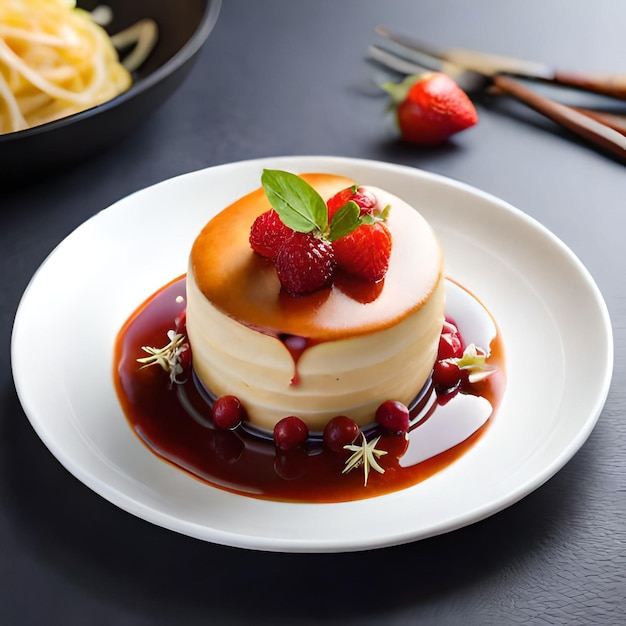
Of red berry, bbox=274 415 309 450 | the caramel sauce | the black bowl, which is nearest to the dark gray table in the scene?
the black bowl

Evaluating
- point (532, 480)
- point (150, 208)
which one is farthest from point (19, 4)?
point (532, 480)

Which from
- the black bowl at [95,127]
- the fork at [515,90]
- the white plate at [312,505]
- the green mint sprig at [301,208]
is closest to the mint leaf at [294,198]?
the green mint sprig at [301,208]

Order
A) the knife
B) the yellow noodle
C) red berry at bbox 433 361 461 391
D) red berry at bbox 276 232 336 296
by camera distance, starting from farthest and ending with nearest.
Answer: the knife, the yellow noodle, red berry at bbox 433 361 461 391, red berry at bbox 276 232 336 296

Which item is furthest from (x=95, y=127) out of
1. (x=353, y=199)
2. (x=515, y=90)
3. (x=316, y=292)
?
(x=515, y=90)

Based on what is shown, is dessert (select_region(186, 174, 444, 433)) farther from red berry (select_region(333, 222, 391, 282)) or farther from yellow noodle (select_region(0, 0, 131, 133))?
yellow noodle (select_region(0, 0, 131, 133))

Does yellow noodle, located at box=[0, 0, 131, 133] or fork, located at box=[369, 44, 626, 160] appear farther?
fork, located at box=[369, 44, 626, 160]

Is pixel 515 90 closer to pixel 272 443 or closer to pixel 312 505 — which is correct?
pixel 272 443

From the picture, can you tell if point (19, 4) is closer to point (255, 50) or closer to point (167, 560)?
point (255, 50)
